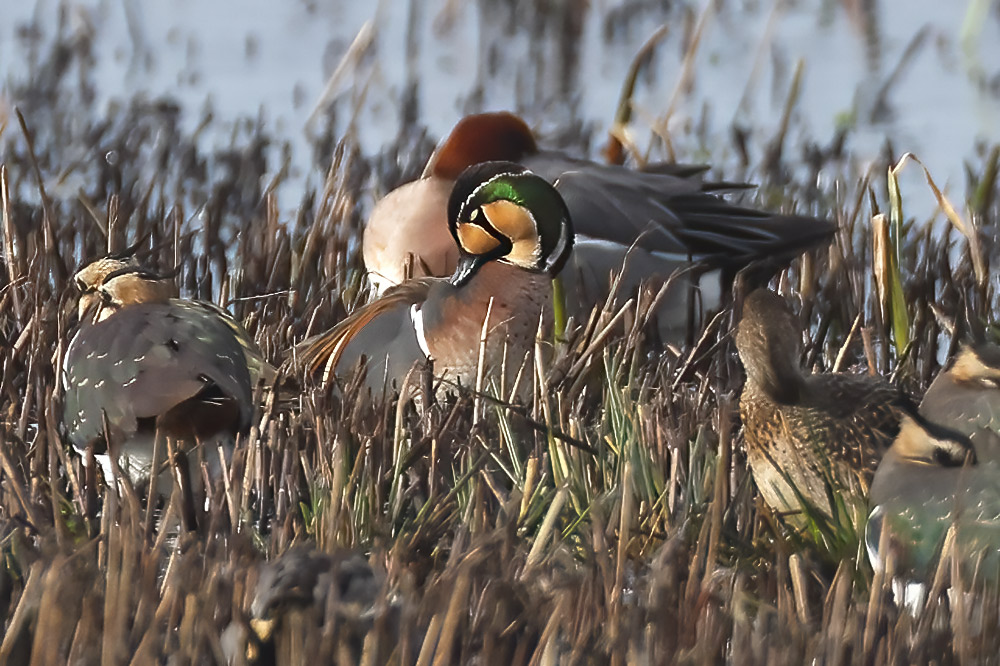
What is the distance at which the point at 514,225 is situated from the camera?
15.1 feet

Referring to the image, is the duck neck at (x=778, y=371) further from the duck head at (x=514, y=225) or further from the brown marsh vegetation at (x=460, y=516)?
the duck head at (x=514, y=225)

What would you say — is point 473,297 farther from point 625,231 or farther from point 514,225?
point 625,231

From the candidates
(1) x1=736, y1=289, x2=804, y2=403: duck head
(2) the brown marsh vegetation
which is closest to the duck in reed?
(2) the brown marsh vegetation

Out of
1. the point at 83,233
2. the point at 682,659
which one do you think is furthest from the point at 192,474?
the point at 83,233

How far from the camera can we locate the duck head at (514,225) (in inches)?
181

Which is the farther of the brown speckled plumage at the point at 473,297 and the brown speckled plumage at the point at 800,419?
the brown speckled plumage at the point at 473,297

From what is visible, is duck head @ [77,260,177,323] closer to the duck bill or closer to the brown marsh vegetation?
the brown marsh vegetation

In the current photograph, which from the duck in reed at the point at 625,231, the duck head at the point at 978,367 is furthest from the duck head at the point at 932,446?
the duck in reed at the point at 625,231

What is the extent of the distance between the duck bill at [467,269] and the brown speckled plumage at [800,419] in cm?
135

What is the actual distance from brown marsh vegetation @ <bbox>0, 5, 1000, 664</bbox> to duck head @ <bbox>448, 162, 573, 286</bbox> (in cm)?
33

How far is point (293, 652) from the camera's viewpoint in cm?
208

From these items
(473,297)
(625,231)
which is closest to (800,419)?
(473,297)

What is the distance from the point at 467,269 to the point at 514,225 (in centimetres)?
18

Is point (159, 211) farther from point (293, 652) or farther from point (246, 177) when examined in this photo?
point (293, 652)
